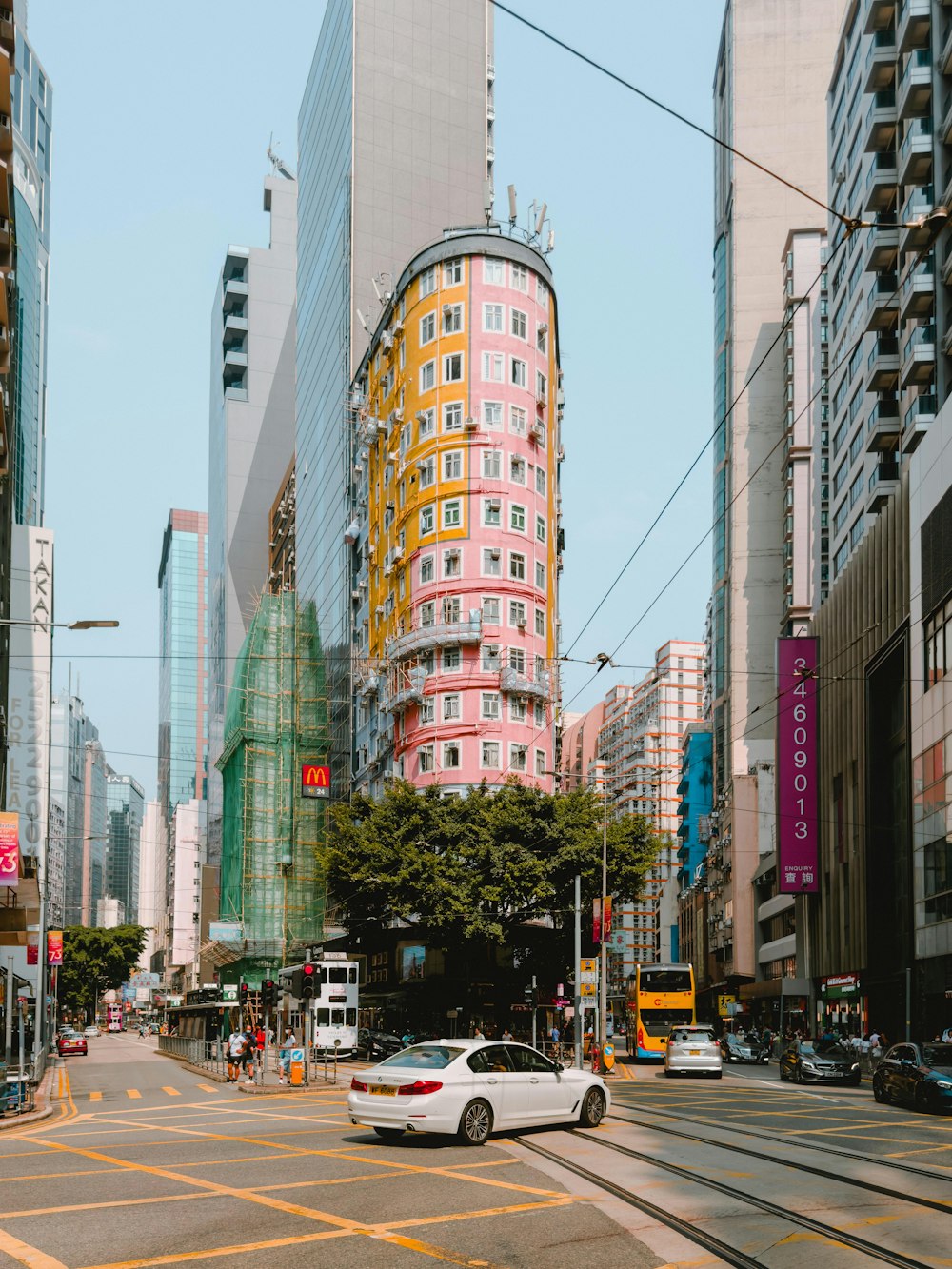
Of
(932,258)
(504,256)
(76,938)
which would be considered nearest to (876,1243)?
(932,258)

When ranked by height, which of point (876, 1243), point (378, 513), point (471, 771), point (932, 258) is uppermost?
point (932, 258)

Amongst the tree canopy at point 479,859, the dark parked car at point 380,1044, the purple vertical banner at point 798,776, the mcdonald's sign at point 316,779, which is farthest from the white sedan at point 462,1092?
the mcdonald's sign at point 316,779

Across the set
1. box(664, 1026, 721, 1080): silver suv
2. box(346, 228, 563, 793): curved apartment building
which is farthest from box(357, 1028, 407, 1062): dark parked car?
box(346, 228, 563, 793): curved apartment building

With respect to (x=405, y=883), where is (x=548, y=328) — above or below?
above

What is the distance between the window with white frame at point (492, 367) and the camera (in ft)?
233

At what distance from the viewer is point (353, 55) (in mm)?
93500

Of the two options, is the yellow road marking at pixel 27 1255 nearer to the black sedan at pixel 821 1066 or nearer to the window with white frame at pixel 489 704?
the black sedan at pixel 821 1066

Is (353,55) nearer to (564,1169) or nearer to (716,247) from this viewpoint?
(716,247)

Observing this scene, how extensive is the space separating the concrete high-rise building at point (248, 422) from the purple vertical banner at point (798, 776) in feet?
293

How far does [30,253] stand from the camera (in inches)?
4532

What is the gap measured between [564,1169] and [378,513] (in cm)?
6370

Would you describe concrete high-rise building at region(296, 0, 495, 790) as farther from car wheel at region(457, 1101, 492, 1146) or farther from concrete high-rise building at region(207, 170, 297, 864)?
car wheel at region(457, 1101, 492, 1146)

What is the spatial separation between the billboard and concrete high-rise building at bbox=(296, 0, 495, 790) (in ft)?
56.1

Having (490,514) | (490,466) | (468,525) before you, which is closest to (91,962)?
(468,525)
